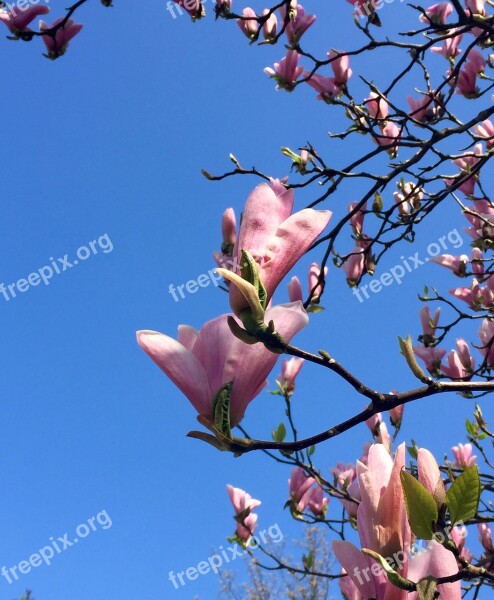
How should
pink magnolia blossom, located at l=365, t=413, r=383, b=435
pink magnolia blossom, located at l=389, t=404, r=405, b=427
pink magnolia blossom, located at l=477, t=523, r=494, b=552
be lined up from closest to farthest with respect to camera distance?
pink magnolia blossom, located at l=365, t=413, r=383, b=435
pink magnolia blossom, located at l=389, t=404, r=405, b=427
pink magnolia blossom, located at l=477, t=523, r=494, b=552

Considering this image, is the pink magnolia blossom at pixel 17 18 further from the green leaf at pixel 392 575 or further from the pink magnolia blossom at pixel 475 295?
the green leaf at pixel 392 575

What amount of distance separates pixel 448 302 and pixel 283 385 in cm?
98

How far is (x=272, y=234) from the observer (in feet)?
2.68

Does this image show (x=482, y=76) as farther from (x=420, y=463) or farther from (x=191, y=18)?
(x=420, y=463)

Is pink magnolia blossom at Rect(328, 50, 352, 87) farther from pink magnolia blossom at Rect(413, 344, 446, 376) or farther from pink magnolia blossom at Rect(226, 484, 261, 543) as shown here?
pink magnolia blossom at Rect(226, 484, 261, 543)

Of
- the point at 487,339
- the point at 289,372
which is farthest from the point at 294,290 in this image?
the point at 487,339

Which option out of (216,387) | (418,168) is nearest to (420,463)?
(216,387)

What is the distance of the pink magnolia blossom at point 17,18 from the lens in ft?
9.02

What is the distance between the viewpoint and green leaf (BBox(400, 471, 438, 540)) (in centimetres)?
72

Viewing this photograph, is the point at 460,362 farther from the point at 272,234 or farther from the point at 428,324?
the point at 272,234

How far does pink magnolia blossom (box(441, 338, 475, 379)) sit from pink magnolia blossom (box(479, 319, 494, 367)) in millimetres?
125

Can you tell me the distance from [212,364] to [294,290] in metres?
1.07

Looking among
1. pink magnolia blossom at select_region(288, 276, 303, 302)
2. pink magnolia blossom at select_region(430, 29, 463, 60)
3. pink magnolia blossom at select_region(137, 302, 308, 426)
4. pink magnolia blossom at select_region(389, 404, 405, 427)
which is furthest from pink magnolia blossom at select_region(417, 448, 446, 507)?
pink magnolia blossom at select_region(430, 29, 463, 60)

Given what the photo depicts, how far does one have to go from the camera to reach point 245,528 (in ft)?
11.2
